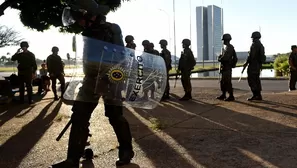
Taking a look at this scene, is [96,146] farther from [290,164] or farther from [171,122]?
[290,164]

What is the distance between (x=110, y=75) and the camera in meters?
4.00

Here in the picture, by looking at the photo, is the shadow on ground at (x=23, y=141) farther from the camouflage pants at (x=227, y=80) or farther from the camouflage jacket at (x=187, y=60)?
the camouflage pants at (x=227, y=80)

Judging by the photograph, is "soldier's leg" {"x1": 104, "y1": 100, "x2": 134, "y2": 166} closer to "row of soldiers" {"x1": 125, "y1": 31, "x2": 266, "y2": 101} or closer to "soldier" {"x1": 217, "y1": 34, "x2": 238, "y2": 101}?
"row of soldiers" {"x1": 125, "y1": 31, "x2": 266, "y2": 101}

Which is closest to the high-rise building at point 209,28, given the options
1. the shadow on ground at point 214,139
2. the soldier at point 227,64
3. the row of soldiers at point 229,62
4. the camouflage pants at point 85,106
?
the row of soldiers at point 229,62

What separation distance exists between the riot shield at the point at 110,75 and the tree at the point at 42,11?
9550 millimetres

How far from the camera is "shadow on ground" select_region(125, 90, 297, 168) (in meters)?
4.31

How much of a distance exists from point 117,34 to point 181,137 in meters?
2.13

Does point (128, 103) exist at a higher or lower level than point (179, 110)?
higher

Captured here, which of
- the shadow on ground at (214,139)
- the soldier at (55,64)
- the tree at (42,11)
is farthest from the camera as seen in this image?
the tree at (42,11)

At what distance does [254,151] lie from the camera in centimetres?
464

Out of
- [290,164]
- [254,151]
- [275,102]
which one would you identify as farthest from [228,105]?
[290,164]

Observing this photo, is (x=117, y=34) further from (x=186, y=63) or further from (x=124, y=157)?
(x=186, y=63)

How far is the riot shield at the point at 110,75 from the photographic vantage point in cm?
400

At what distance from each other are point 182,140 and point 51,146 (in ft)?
5.82
